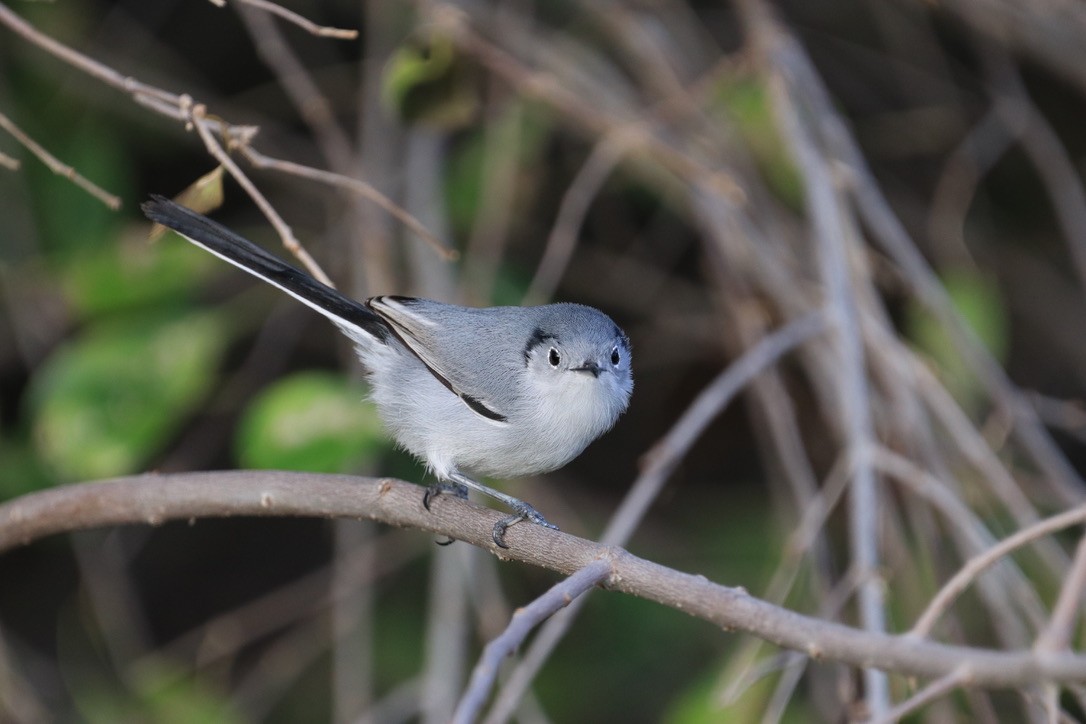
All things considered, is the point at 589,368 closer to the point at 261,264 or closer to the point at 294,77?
the point at 261,264

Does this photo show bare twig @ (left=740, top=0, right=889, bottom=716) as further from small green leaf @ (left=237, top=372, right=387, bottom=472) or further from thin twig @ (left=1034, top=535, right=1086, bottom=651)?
small green leaf @ (left=237, top=372, right=387, bottom=472)

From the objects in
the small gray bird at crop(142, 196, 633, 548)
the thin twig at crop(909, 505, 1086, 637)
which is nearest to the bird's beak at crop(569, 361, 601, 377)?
the small gray bird at crop(142, 196, 633, 548)

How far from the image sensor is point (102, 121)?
143 inches

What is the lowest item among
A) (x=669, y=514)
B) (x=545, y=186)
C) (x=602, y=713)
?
(x=602, y=713)

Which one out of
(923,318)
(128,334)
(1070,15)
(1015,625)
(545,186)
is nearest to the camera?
(1015,625)

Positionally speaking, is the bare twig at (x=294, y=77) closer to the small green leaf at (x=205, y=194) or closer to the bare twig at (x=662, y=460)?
the small green leaf at (x=205, y=194)

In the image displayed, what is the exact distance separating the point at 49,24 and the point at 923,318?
279 cm

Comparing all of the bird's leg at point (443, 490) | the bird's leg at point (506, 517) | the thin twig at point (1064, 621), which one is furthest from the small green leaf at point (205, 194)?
the thin twig at point (1064, 621)

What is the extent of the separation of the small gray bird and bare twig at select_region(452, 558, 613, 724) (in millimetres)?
649

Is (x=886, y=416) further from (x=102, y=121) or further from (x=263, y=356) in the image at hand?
(x=102, y=121)

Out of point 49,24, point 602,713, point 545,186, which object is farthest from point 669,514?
point 49,24

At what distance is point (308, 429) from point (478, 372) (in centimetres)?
48

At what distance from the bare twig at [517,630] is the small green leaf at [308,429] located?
3.94 feet

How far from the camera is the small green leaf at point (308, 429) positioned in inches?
102
